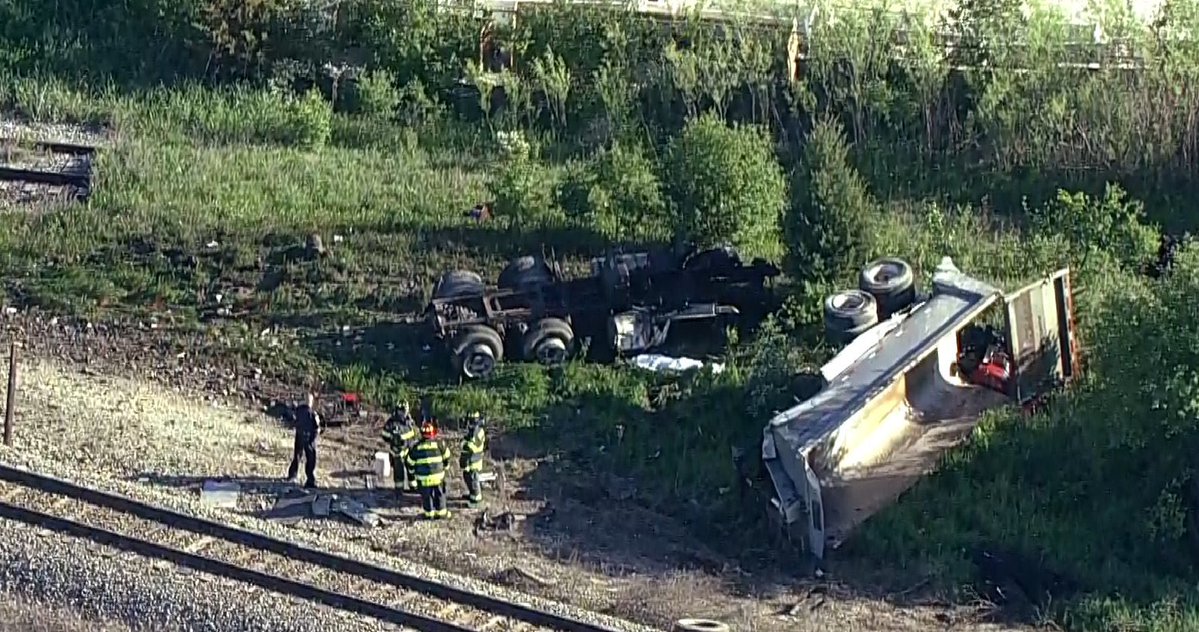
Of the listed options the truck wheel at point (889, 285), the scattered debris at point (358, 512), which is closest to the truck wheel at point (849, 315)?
the truck wheel at point (889, 285)

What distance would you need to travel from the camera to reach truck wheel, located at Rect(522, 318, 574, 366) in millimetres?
18969

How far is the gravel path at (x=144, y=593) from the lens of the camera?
14312 mm

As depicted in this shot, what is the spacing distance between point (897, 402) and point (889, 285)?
2.04m

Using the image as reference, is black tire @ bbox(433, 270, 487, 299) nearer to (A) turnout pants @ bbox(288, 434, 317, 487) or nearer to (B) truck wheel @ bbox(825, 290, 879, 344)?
(A) turnout pants @ bbox(288, 434, 317, 487)

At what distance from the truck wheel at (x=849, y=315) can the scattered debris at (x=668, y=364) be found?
1.12 m

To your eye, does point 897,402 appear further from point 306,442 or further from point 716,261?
point 306,442

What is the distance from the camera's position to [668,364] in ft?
62.0

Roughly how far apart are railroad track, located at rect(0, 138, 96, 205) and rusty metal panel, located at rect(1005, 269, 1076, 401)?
10923 mm

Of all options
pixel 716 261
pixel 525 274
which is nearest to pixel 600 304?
pixel 525 274

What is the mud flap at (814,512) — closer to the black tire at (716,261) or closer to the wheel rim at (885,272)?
the wheel rim at (885,272)

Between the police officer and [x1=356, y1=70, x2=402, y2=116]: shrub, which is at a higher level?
[x1=356, y1=70, x2=402, y2=116]: shrub

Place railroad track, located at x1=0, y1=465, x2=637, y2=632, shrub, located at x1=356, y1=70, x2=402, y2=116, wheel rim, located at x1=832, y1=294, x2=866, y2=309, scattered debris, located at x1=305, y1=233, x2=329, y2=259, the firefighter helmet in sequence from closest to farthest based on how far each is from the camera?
1. railroad track, located at x1=0, y1=465, x2=637, y2=632
2. the firefighter helmet
3. wheel rim, located at x1=832, y1=294, x2=866, y2=309
4. scattered debris, located at x1=305, y1=233, x2=329, y2=259
5. shrub, located at x1=356, y1=70, x2=402, y2=116

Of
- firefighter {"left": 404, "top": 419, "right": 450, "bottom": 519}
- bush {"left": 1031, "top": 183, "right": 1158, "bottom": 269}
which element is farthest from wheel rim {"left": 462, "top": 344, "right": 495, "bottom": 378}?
bush {"left": 1031, "top": 183, "right": 1158, "bottom": 269}

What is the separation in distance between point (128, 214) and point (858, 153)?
8.70 meters
